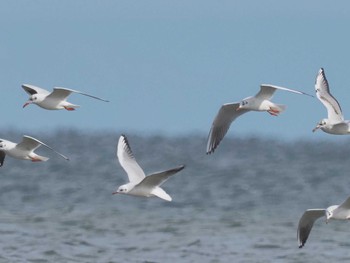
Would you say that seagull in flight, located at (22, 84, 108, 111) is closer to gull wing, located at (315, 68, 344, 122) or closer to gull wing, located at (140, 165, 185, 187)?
gull wing, located at (140, 165, 185, 187)

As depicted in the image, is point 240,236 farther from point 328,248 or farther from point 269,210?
point 269,210

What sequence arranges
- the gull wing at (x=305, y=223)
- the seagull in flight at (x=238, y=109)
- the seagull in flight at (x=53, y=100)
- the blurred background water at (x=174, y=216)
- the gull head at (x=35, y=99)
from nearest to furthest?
the gull wing at (x=305, y=223)
the seagull in flight at (x=238, y=109)
the seagull in flight at (x=53, y=100)
the gull head at (x=35, y=99)
the blurred background water at (x=174, y=216)

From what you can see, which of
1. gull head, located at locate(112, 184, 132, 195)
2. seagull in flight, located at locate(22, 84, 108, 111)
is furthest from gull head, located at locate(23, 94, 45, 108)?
gull head, located at locate(112, 184, 132, 195)

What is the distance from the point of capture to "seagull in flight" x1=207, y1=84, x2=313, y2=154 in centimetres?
2012

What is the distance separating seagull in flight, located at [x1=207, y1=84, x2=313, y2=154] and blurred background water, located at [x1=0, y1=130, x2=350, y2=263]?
6196 millimetres

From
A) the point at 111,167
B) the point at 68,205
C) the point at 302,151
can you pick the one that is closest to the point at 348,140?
the point at 302,151

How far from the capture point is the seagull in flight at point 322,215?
19078mm

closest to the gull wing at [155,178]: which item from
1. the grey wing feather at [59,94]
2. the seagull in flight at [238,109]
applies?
the seagull in flight at [238,109]

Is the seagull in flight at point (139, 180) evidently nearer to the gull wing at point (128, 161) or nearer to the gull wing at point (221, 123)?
the gull wing at point (128, 161)

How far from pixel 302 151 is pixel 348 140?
33.1 m

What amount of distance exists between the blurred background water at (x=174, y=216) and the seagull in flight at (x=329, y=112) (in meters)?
7.11

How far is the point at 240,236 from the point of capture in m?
30.0

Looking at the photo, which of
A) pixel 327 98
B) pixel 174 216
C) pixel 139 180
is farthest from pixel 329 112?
pixel 174 216

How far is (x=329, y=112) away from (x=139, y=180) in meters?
3.02
